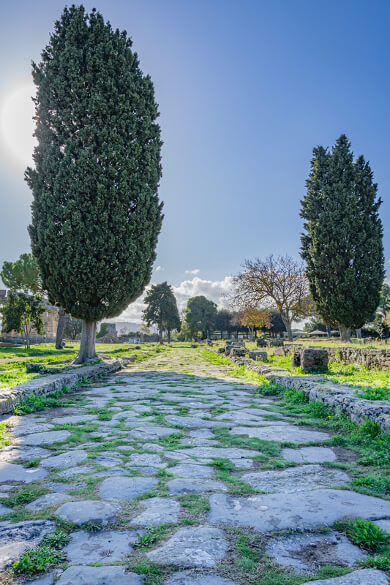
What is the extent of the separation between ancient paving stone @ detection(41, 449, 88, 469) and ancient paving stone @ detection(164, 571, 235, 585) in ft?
5.32

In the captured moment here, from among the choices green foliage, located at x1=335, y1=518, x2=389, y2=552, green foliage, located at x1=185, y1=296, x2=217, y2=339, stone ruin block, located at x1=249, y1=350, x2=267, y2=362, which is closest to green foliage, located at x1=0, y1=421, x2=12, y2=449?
green foliage, located at x1=335, y1=518, x2=389, y2=552

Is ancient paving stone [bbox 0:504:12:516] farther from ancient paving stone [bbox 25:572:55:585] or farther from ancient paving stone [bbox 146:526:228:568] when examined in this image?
ancient paving stone [bbox 146:526:228:568]

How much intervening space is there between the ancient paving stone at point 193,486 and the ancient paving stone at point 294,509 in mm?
116

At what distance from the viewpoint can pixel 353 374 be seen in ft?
22.1

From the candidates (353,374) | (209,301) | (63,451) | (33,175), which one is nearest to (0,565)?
(63,451)

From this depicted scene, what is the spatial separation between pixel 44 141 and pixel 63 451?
10319mm

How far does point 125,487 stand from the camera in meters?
2.16

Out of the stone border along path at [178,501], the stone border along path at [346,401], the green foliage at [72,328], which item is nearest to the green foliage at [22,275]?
the stone border along path at [346,401]

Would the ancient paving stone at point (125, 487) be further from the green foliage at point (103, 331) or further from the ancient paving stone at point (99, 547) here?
the green foliage at point (103, 331)

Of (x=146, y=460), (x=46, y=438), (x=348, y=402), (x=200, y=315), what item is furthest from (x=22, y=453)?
(x=200, y=315)

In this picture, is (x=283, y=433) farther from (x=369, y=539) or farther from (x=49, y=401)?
(x=49, y=401)

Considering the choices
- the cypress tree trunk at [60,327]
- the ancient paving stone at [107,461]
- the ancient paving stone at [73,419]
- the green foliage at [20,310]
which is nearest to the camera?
the ancient paving stone at [107,461]

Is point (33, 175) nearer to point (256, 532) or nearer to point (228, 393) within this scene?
point (228, 393)

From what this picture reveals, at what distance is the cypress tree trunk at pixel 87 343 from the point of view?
35.3 ft
